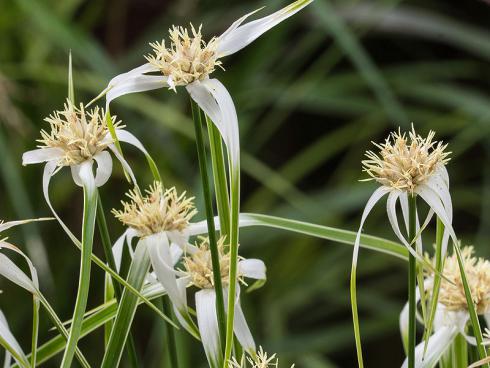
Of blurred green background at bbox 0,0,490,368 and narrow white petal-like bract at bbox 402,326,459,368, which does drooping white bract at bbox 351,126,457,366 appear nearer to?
narrow white petal-like bract at bbox 402,326,459,368

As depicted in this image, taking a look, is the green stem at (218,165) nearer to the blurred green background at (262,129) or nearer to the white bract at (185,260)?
the white bract at (185,260)

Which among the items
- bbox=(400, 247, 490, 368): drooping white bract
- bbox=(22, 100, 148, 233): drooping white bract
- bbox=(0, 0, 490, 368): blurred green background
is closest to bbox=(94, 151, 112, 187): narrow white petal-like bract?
bbox=(22, 100, 148, 233): drooping white bract

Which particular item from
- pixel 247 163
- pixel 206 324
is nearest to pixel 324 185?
pixel 247 163

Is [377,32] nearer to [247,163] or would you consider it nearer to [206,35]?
[206,35]

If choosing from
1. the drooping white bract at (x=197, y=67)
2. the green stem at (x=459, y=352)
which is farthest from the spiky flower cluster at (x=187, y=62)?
the green stem at (x=459, y=352)

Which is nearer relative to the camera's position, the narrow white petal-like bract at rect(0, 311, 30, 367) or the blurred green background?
the narrow white petal-like bract at rect(0, 311, 30, 367)

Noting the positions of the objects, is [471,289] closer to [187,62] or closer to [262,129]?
[187,62]

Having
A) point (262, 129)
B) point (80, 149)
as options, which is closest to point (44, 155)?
point (80, 149)
